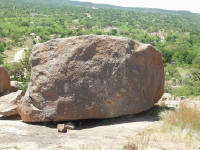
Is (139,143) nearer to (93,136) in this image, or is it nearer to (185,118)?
(93,136)

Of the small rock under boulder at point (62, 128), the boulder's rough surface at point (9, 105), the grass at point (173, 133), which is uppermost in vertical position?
the grass at point (173, 133)

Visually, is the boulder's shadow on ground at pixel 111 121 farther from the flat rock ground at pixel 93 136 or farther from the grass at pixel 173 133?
A: the grass at pixel 173 133

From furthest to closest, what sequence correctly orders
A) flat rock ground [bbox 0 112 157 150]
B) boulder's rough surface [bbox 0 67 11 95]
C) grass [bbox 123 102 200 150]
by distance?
boulder's rough surface [bbox 0 67 11 95] → grass [bbox 123 102 200 150] → flat rock ground [bbox 0 112 157 150]

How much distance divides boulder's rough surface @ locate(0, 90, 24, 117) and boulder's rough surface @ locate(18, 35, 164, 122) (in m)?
0.54

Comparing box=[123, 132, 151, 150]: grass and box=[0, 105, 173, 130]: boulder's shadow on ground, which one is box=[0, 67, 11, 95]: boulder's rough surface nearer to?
box=[0, 105, 173, 130]: boulder's shadow on ground

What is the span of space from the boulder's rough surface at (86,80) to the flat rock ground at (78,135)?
246 millimetres

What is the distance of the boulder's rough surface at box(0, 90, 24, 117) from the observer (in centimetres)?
797

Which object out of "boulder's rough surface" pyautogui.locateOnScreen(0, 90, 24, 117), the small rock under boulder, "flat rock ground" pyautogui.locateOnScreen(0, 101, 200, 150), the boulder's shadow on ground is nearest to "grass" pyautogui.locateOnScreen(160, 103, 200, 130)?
"flat rock ground" pyautogui.locateOnScreen(0, 101, 200, 150)

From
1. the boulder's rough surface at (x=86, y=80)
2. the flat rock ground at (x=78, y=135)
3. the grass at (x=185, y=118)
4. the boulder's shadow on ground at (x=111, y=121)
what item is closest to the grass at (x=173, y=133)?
the grass at (x=185, y=118)

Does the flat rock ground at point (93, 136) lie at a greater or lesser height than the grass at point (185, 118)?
lesser

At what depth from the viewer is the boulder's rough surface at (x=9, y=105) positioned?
26.2 feet

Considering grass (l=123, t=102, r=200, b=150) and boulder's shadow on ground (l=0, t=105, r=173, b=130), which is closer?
grass (l=123, t=102, r=200, b=150)

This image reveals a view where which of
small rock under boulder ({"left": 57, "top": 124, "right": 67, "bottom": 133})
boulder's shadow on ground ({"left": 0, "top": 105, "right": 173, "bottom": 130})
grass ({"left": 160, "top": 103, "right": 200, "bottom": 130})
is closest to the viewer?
grass ({"left": 160, "top": 103, "right": 200, "bottom": 130})

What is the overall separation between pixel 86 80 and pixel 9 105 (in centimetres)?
251
